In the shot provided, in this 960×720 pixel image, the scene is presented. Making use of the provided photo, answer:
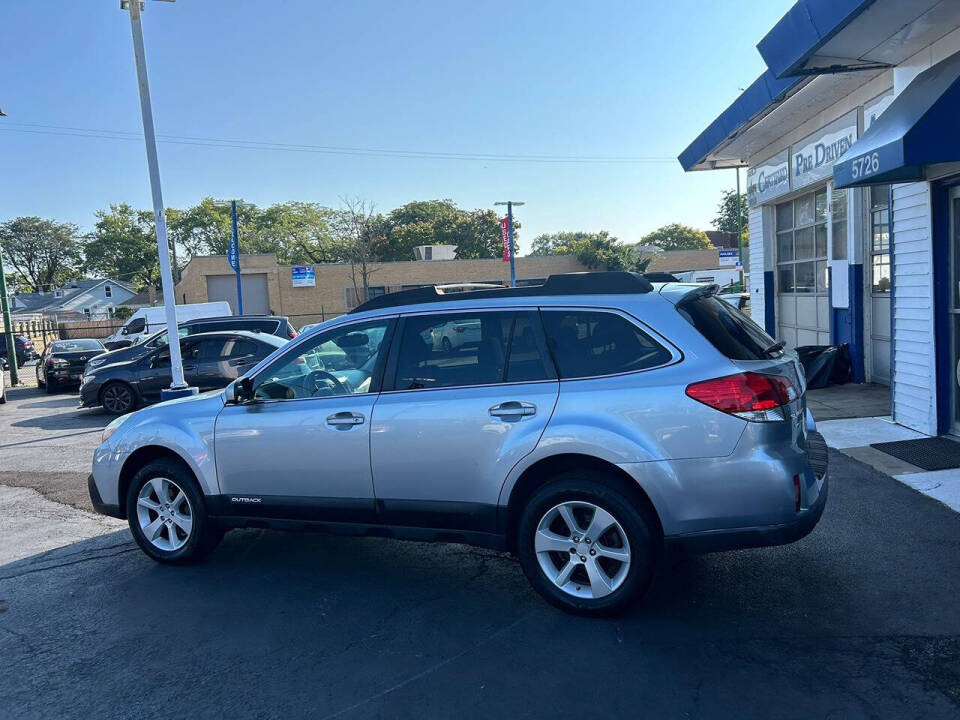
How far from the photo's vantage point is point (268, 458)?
4895 mm

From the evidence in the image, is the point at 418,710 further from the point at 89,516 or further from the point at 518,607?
the point at 89,516

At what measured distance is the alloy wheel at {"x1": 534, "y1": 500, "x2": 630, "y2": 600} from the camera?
4.07 meters

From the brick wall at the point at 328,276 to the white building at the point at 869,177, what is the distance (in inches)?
1289

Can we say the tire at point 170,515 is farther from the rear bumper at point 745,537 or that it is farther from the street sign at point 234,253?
the street sign at point 234,253

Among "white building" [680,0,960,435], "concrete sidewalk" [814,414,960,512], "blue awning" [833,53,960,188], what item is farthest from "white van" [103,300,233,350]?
"blue awning" [833,53,960,188]

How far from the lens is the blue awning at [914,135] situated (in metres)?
6.36

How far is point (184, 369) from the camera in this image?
1345 cm

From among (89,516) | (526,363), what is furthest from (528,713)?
(89,516)

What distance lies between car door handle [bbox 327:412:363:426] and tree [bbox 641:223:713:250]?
83590 mm

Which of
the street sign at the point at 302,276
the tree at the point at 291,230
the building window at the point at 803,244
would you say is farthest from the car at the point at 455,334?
the tree at the point at 291,230

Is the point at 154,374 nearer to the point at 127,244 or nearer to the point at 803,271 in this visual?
the point at 803,271

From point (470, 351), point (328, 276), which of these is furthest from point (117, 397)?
point (328, 276)

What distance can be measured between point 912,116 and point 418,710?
251 inches

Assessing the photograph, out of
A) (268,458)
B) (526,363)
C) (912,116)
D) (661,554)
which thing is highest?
(912,116)
